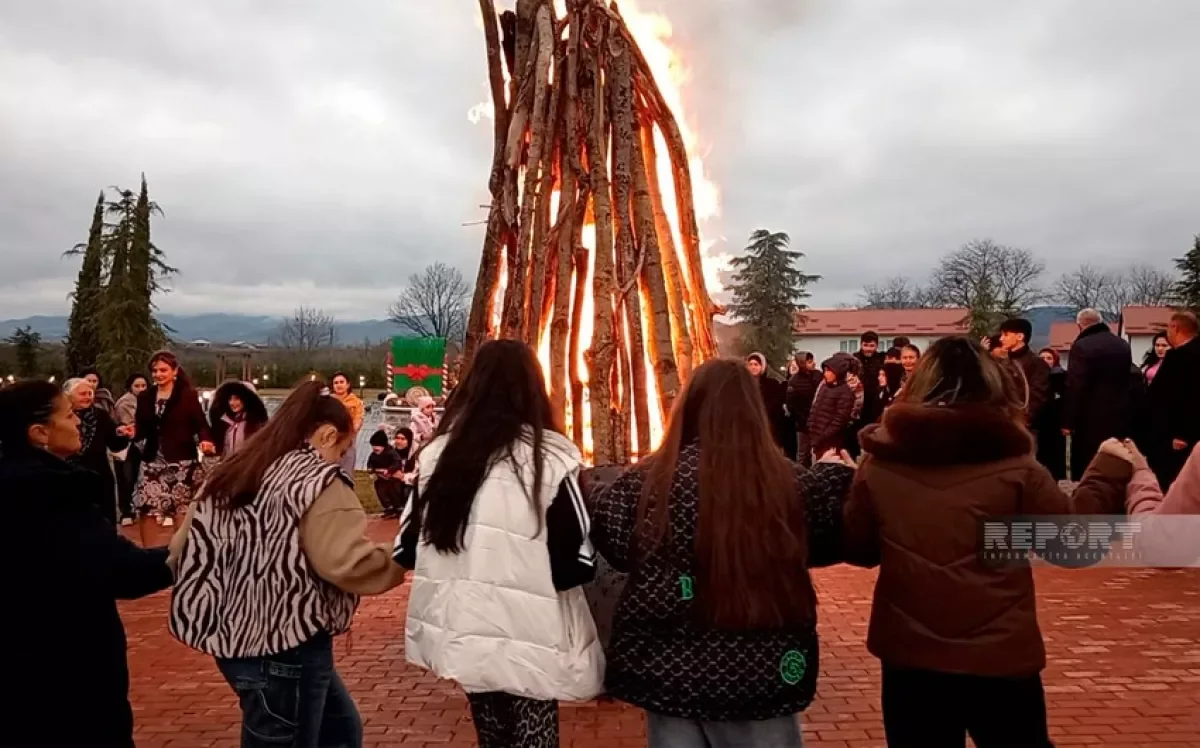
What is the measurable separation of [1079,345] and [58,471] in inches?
277

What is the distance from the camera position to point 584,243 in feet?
16.2

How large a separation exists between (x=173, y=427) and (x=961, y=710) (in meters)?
6.15

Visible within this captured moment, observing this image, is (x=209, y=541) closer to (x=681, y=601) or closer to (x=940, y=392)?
(x=681, y=601)

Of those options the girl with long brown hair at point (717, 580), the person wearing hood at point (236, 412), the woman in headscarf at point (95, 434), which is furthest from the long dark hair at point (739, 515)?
the woman in headscarf at point (95, 434)

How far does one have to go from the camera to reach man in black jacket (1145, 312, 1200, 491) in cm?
633

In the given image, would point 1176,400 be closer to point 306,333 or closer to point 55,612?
point 55,612

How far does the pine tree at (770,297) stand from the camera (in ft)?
103

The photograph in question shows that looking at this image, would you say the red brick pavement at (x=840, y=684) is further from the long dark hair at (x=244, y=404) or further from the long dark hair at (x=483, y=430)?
the long dark hair at (x=483, y=430)

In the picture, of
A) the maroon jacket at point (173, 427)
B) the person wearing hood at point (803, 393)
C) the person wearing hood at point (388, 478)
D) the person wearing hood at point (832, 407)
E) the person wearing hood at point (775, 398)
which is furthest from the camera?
the person wearing hood at point (803, 393)

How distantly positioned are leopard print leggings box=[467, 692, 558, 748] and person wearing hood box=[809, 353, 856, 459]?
21.1ft

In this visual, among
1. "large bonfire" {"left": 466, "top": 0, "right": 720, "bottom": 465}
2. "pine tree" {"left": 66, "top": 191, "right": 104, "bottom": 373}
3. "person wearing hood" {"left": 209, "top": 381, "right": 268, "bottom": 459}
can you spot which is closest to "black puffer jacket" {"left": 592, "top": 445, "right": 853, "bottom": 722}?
"large bonfire" {"left": 466, "top": 0, "right": 720, "bottom": 465}

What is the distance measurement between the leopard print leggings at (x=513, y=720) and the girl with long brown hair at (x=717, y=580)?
0.21 metres

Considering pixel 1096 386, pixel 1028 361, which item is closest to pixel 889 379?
pixel 1028 361

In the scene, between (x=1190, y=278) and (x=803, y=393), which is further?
(x=1190, y=278)
